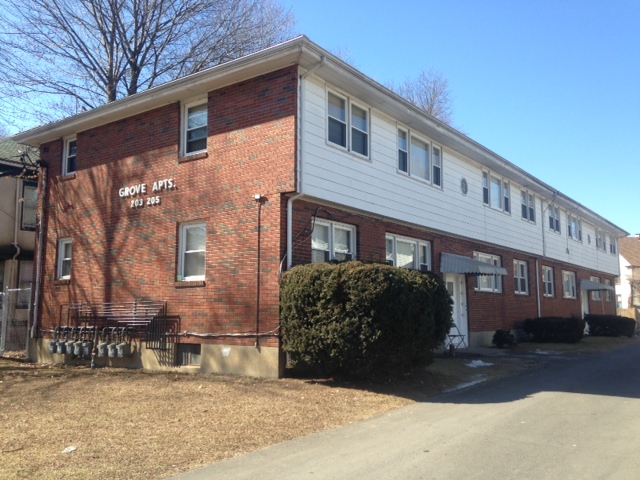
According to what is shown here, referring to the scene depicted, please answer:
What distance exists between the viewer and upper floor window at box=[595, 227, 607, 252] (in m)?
33.9

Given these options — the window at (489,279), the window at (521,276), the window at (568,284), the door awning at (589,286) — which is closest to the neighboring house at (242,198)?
the window at (489,279)

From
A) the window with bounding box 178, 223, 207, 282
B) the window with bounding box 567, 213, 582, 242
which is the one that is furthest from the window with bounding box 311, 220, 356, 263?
the window with bounding box 567, 213, 582, 242

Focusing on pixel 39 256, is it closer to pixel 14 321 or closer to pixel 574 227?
pixel 14 321

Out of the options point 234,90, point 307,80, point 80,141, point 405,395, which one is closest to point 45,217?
point 80,141

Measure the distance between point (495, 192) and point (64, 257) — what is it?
Result: 14340 millimetres

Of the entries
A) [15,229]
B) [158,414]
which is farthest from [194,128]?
[15,229]

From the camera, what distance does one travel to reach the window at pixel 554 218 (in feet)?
86.5

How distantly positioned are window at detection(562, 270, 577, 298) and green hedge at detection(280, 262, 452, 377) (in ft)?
63.8

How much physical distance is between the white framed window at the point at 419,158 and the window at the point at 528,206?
757cm

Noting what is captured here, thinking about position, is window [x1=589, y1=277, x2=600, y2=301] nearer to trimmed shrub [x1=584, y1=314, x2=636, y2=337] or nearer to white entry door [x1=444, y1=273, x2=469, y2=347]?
trimmed shrub [x1=584, y1=314, x2=636, y2=337]

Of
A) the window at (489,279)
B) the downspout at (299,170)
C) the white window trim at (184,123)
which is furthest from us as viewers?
the window at (489,279)

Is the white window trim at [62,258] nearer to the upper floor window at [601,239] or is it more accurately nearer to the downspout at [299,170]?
the downspout at [299,170]

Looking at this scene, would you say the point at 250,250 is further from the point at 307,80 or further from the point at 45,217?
the point at 45,217

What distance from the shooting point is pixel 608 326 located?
88.3ft
